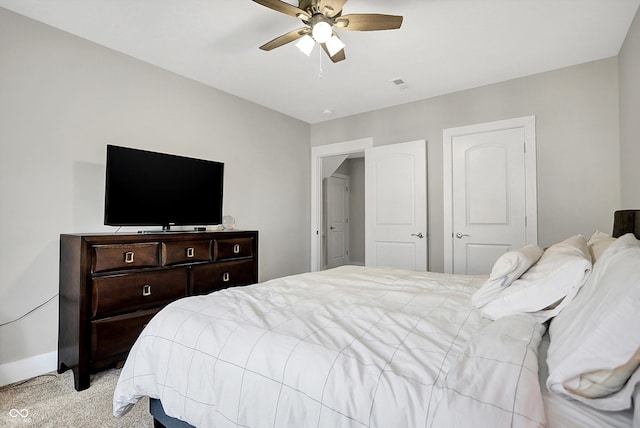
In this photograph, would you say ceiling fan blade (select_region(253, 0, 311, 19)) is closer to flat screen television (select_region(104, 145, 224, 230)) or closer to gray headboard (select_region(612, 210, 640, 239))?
flat screen television (select_region(104, 145, 224, 230))

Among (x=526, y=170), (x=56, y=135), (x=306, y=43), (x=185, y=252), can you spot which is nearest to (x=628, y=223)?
(x=526, y=170)

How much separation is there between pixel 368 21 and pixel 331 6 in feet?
0.83

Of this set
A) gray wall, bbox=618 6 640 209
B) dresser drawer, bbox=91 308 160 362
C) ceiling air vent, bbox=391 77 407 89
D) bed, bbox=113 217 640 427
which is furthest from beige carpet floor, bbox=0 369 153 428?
gray wall, bbox=618 6 640 209

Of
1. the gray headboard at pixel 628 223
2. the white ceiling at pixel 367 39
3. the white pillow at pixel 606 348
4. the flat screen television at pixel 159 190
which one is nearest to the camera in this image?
the white pillow at pixel 606 348

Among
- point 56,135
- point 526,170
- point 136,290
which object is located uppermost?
point 56,135

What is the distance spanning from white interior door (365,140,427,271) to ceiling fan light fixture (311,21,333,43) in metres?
2.16

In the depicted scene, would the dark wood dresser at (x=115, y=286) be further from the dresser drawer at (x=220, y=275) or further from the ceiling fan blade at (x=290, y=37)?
the ceiling fan blade at (x=290, y=37)

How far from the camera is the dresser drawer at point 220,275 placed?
2.74 meters

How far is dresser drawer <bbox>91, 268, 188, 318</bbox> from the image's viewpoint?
2.17 metres

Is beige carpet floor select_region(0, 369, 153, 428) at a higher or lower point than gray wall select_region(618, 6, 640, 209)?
lower

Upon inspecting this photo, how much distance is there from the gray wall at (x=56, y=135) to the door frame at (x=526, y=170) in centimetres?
263

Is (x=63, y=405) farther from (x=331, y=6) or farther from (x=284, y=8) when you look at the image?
(x=331, y=6)

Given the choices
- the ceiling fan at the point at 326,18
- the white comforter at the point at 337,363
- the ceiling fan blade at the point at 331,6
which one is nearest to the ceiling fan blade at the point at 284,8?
the ceiling fan at the point at 326,18

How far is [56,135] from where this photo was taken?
97.5 inches
